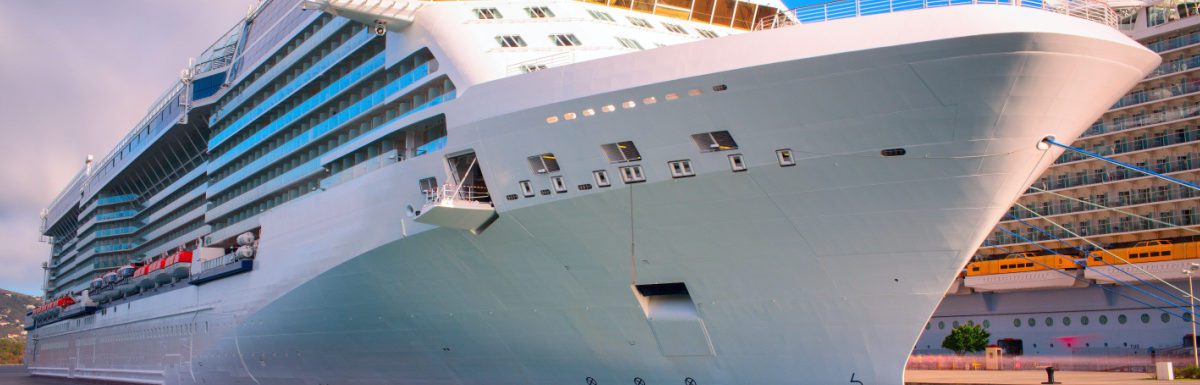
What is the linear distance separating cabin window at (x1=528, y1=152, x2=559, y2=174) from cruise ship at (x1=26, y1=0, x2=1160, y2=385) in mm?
25

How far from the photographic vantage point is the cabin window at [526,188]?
1580 centimetres

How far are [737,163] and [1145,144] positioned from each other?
→ 1546 inches

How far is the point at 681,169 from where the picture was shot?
555 inches

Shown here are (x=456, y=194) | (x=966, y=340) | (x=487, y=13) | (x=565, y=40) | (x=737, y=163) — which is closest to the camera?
(x=737, y=163)

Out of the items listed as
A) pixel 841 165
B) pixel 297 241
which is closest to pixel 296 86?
pixel 297 241

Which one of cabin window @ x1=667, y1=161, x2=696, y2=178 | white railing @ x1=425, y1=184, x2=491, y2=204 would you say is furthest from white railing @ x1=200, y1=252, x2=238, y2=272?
cabin window @ x1=667, y1=161, x2=696, y2=178

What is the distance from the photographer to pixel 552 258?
53.2ft

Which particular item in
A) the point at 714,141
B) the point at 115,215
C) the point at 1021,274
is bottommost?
the point at 714,141

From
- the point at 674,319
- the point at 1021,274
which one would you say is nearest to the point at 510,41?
the point at 674,319

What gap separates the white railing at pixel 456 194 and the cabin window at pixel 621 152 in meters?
3.03

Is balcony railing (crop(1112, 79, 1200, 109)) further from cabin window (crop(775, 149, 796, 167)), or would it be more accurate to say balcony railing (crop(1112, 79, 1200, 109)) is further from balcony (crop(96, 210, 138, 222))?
balcony (crop(96, 210, 138, 222))

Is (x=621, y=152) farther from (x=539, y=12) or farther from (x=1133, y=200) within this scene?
(x=1133, y=200)

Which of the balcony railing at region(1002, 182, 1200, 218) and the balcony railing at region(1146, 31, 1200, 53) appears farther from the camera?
the balcony railing at region(1146, 31, 1200, 53)

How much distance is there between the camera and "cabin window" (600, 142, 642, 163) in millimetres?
14555
